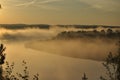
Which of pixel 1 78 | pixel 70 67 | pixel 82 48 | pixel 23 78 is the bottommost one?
pixel 82 48

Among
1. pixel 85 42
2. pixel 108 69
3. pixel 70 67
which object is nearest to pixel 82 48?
pixel 85 42

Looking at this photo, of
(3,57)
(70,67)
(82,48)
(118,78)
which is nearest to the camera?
(3,57)

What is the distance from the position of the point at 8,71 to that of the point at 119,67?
6.99m

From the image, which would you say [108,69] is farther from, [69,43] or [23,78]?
[69,43]

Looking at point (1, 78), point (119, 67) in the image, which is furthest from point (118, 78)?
point (1, 78)

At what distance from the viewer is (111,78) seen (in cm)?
3119

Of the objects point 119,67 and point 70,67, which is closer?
point 119,67

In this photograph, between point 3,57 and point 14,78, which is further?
point 14,78

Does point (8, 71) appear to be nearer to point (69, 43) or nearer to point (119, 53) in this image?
point (119, 53)

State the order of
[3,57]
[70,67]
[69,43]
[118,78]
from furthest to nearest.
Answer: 1. [69,43]
2. [70,67]
3. [118,78]
4. [3,57]

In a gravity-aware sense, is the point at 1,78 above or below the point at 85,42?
above

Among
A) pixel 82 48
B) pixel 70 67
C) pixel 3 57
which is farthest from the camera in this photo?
pixel 82 48

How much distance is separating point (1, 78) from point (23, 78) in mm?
7091

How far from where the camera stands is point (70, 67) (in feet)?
313
